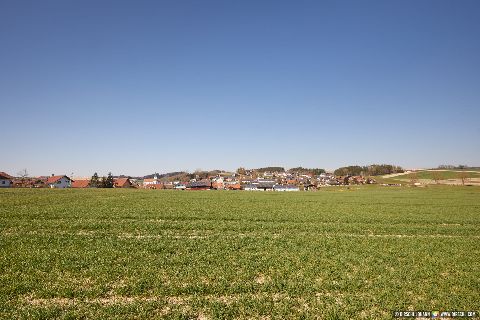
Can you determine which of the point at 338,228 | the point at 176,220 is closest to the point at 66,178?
the point at 176,220

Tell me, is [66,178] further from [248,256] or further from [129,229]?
[248,256]

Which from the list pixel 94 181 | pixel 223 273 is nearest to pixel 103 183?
pixel 94 181

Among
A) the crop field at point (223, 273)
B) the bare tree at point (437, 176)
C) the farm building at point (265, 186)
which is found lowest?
the crop field at point (223, 273)

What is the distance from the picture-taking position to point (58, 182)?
497 feet

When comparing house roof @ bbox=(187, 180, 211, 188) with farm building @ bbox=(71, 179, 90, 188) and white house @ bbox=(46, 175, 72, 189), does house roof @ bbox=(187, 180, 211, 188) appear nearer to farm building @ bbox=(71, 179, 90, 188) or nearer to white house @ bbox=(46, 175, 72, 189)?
farm building @ bbox=(71, 179, 90, 188)

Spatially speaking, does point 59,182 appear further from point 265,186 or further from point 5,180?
point 265,186

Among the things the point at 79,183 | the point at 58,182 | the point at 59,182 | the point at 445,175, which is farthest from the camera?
the point at 445,175

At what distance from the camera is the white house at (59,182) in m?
148

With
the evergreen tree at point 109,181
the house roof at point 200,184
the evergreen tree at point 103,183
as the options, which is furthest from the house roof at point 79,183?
the house roof at point 200,184

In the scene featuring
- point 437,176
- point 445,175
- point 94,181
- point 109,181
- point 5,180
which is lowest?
point 437,176

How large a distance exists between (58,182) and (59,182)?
0.75 metres

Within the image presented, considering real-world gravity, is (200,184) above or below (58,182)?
below

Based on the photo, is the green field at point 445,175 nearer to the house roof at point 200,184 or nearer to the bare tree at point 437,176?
the bare tree at point 437,176

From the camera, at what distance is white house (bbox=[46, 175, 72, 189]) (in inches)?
5832
